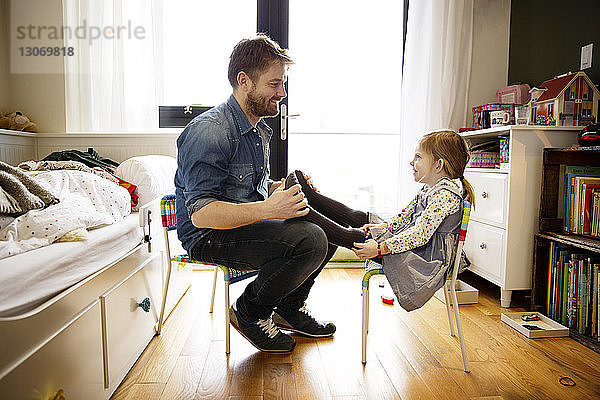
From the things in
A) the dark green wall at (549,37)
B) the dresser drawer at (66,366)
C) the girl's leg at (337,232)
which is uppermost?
the dark green wall at (549,37)

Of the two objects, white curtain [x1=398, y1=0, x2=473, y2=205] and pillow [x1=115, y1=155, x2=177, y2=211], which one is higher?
white curtain [x1=398, y1=0, x2=473, y2=205]

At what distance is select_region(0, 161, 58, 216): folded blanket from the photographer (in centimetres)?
144

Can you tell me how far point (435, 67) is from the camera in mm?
3229

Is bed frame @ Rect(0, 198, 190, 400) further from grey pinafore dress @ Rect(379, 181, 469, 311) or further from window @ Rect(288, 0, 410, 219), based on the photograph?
window @ Rect(288, 0, 410, 219)

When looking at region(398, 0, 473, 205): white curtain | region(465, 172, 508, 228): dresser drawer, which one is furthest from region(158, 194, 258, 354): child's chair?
region(398, 0, 473, 205): white curtain

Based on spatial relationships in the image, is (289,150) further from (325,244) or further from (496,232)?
(325,244)

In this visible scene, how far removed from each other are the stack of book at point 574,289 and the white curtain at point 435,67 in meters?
1.14

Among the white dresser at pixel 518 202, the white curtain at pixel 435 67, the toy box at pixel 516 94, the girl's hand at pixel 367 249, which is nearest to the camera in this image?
the girl's hand at pixel 367 249

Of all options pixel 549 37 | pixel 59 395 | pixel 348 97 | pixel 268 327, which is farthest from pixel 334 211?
pixel 549 37

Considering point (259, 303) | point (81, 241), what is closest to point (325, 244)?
point (259, 303)

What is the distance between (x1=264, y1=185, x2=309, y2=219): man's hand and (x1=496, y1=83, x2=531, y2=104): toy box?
2.02 meters

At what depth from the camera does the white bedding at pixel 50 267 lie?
3.63 feet

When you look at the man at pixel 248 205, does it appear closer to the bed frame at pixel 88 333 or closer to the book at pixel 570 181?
the bed frame at pixel 88 333

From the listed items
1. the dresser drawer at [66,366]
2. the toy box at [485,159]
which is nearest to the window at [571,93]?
the toy box at [485,159]
